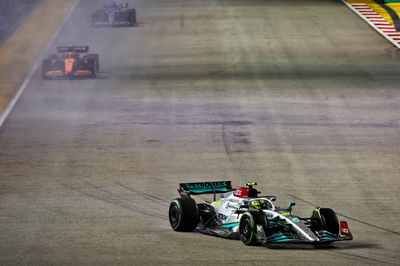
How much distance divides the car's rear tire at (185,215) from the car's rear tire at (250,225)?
5.13ft

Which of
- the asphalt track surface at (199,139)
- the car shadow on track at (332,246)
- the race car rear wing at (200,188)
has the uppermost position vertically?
the race car rear wing at (200,188)

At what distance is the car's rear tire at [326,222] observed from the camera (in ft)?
57.2

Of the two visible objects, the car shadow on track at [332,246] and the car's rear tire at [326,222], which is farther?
the car's rear tire at [326,222]

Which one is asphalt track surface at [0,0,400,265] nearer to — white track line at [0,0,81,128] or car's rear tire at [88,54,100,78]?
white track line at [0,0,81,128]

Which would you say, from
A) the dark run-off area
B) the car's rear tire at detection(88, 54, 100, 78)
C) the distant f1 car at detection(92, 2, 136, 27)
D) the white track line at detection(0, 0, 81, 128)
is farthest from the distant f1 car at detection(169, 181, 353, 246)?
the distant f1 car at detection(92, 2, 136, 27)

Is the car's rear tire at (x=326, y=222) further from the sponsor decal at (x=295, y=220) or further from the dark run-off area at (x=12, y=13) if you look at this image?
the dark run-off area at (x=12, y=13)

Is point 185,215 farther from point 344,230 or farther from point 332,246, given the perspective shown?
point 344,230

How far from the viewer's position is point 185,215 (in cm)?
1852

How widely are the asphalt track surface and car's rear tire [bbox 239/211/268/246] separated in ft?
0.86

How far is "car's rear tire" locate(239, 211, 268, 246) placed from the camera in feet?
55.1

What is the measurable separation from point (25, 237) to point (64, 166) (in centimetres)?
759

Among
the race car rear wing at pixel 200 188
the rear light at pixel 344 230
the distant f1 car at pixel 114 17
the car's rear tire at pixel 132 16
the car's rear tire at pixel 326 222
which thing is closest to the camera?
the rear light at pixel 344 230

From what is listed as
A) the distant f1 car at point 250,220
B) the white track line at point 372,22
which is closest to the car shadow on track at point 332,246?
the distant f1 car at point 250,220

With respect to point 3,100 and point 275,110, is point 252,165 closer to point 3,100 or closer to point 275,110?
point 275,110
